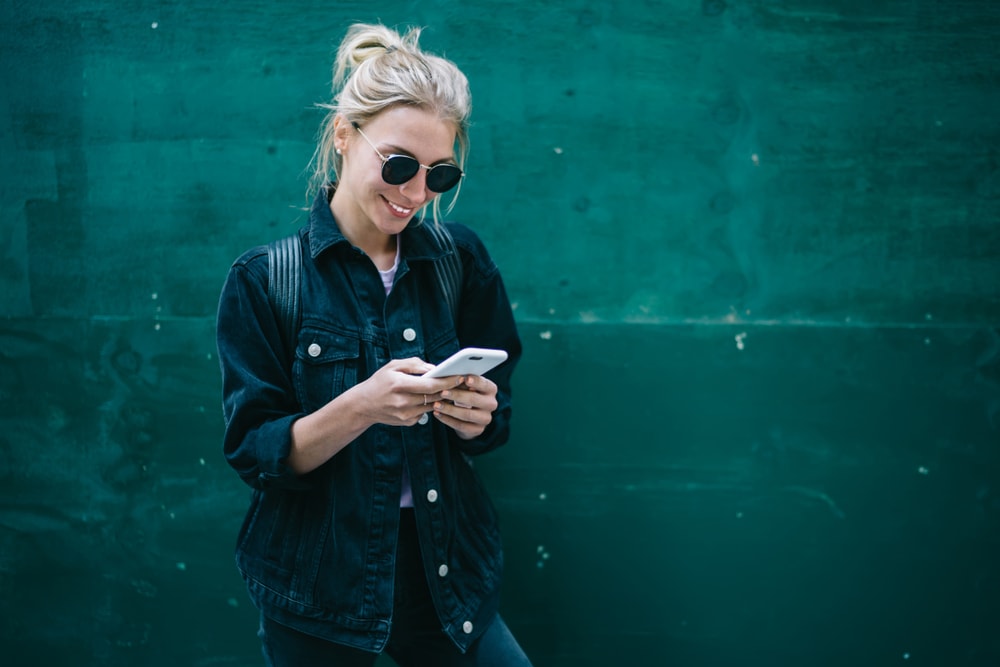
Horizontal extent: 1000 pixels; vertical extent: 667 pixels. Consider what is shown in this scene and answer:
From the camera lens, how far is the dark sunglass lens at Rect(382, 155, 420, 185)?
6.16ft

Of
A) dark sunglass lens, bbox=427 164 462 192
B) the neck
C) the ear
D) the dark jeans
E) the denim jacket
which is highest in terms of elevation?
the ear

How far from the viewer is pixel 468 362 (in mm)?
1686

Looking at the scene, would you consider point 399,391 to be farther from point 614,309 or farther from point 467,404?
point 614,309

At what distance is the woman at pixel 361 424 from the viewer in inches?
74.1

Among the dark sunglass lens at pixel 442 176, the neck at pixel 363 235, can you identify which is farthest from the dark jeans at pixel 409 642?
the dark sunglass lens at pixel 442 176

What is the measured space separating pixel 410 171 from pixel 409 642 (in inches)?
44.1

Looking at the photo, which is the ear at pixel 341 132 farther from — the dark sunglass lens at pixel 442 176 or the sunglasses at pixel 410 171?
the dark sunglass lens at pixel 442 176

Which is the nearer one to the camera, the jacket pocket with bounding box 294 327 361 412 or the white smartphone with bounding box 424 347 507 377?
the white smartphone with bounding box 424 347 507 377

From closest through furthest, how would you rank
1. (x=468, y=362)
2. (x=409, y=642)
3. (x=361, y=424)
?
(x=468, y=362) → (x=361, y=424) → (x=409, y=642)

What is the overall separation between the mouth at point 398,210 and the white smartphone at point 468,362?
0.42 meters

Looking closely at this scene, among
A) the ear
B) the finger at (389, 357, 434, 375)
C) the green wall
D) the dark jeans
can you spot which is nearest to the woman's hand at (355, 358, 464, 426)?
the finger at (389, 357, 434, 375)

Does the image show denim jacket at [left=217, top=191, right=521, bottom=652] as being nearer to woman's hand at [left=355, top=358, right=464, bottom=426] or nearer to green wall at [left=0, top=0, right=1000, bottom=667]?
woman's hand at [left=355, top=358, right=464, bottom=426]

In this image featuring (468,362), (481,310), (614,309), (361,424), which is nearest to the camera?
(468,362)

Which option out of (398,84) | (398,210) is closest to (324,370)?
(398,210)
